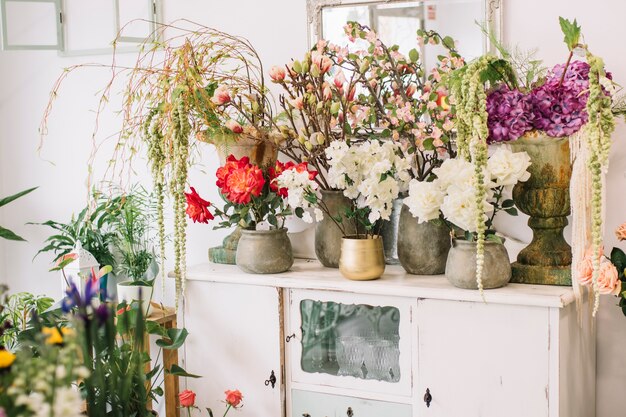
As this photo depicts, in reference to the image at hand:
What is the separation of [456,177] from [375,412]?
0.75m

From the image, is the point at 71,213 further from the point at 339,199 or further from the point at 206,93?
the point at 339,199

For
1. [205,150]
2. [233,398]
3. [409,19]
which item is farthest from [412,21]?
[233,398]

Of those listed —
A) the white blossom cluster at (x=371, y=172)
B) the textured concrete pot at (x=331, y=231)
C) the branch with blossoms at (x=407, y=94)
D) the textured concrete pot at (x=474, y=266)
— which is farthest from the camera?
the textured concrete pot at (x=331, y=231)

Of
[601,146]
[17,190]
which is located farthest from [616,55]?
[17,190]

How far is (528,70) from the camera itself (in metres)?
2.31

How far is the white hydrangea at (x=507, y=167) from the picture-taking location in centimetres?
209

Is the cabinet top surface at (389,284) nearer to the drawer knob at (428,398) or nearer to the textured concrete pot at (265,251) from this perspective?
the textured concrete pot at (265,251)

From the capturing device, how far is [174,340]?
234cm

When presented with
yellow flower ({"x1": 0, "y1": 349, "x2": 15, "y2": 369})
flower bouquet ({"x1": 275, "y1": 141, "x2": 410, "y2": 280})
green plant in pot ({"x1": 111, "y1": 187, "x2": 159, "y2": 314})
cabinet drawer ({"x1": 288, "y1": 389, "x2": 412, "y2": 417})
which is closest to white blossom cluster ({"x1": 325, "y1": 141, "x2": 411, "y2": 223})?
flower bouquet ({"x1": 275, "y1": 141, "x2": 410, "y2": 280})

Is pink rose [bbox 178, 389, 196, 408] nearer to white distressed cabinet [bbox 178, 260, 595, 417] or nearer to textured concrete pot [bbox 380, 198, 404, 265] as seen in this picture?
white distressed cabinet [bbox 178, 260, 595, 417]

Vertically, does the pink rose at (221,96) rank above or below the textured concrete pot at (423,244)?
above

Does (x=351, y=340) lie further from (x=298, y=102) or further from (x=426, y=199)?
(x=298, y=102)

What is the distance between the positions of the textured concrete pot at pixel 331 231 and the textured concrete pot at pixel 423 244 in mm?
188

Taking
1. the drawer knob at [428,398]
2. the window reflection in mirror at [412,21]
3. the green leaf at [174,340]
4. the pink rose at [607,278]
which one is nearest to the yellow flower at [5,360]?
the green leaf at [174,340]
